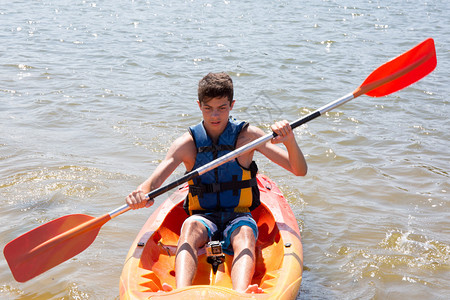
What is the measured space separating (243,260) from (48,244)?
119cm

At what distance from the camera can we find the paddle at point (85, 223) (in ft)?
9.57

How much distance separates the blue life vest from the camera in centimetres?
309

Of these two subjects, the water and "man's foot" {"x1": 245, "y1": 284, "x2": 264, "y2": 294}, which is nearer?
"man's foot" {"x1": 245, "y1": 284, "x2": 264, "y2": 294}

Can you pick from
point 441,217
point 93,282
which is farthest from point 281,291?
point 441,217

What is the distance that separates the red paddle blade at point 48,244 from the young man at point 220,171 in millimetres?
455

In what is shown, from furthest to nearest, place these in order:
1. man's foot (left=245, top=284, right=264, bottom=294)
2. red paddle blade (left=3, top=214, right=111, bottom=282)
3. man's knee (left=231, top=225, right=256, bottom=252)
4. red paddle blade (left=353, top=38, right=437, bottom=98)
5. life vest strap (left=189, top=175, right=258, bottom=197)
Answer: red paddle blade (left=353, top=38, right=437, bottom=98) → life vest strap (left=189, top=175, right=258, bottom=197) → red paddle blade (left=3, top=214, right=111, bottom=282) → man's knee (left=231, top=225, right=256, bottom=252) → man's foot (left=245, top=284, right=264, bottom=294)

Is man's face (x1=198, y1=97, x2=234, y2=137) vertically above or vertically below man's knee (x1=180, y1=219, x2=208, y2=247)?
above

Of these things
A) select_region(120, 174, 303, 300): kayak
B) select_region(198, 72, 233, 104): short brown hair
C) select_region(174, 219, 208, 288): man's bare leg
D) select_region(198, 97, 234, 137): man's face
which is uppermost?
select_region(198, 72, 233, 104): short brown hair

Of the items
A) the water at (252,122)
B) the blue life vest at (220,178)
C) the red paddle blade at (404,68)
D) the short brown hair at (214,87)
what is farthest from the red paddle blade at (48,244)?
the red paddle blade at (404,68)

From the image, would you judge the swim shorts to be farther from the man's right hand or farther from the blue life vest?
the man's right hand

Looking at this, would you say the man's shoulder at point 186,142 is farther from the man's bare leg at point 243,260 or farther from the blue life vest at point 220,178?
the man's bare leg at point 243,260

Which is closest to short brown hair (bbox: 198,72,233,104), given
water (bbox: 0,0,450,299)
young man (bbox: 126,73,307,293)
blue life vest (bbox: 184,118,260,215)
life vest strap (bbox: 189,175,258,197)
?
young man (bbox: 126,73,307,293)

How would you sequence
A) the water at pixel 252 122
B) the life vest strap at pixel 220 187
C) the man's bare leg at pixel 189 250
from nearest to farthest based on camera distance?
1. the man's bare leg at pixel 189 250
2. the life vest strap at pixel 220 187
3. the water at pixel 252 122

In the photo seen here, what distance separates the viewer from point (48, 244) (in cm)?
299
